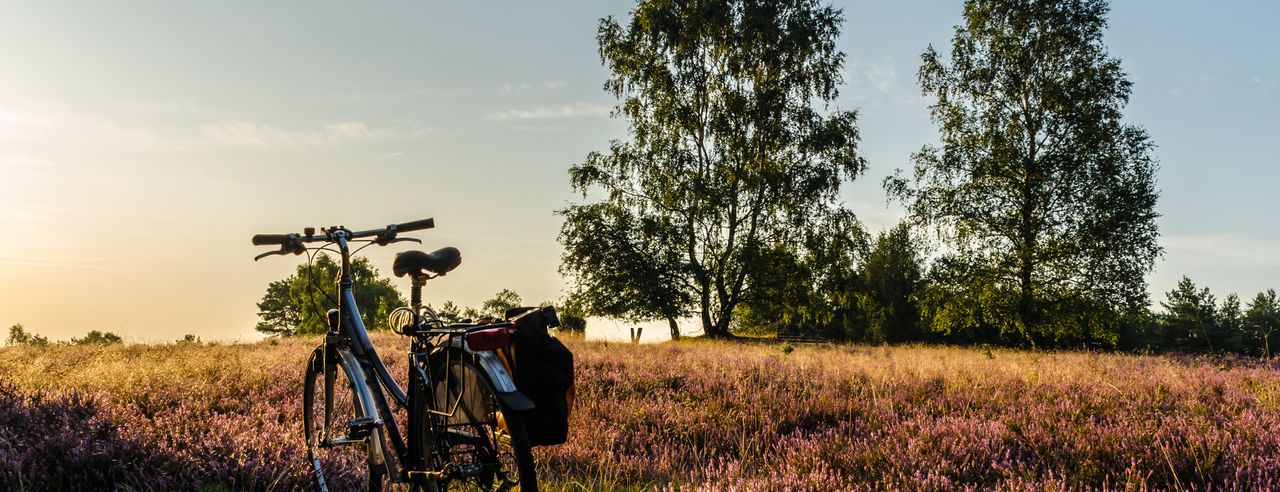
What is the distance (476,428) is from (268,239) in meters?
1.66

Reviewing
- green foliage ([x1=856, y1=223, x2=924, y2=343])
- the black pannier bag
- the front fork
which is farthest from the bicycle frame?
green foliage ([x1=856, y1=223, x2=924, y2=343])

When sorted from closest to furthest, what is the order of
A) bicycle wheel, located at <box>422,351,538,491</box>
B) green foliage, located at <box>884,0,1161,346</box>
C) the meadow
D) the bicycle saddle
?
bicycle wheel, located at <box>422,351,538,491</box> < the bicycle saddle < the meadow < green foliage, located at <box>884,0,1161,346</box>

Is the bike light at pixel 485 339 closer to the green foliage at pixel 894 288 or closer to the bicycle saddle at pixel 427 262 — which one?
the bicycle saddle at pixel 427 262

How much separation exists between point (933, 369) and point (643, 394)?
4172 millimetres

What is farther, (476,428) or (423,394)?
(423,394)

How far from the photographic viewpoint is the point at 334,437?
486cm

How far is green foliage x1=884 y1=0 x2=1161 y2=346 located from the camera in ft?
88.9

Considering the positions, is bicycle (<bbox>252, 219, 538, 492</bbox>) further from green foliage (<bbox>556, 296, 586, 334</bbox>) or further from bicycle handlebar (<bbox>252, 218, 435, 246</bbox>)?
green foliage (<bbox>556, 296, 586, 334</bbox>)

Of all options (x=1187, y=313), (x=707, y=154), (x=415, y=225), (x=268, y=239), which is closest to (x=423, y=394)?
(x=415, y=225)

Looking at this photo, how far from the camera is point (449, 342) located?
357cm

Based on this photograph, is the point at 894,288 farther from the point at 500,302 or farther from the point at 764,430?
the point at 764,430

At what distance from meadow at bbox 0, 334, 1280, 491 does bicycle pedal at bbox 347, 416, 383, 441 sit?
3.33 ft

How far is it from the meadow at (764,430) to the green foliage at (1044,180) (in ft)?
60.5

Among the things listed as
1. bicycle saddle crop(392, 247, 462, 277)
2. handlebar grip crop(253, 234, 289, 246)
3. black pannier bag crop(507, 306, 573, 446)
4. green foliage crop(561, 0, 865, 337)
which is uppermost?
green foliage crop(561, 0, 865, 337)
